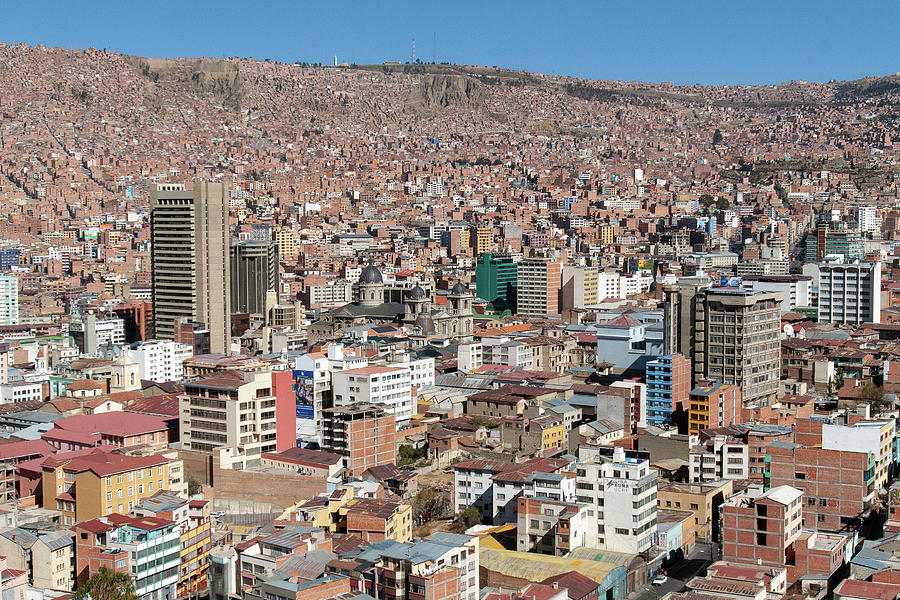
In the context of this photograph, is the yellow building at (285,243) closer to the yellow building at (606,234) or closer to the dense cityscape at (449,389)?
the dense cityscape at (449,389)

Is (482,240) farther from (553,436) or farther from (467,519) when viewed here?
(467,519)

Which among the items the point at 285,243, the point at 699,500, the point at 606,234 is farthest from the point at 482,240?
the point at 699,500

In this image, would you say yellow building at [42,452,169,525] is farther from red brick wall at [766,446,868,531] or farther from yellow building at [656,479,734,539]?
red brick wall at [766,446,868,531]

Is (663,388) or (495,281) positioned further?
(495,281)

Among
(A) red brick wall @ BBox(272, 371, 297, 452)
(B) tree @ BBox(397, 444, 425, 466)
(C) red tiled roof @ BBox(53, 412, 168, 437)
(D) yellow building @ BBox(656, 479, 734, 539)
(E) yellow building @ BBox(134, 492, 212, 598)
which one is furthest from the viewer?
(B) tree @ BBox(397, 444, 425, 466)

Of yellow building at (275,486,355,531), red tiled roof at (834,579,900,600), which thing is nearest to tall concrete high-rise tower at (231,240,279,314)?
yellow building at (275,486,355,531)
